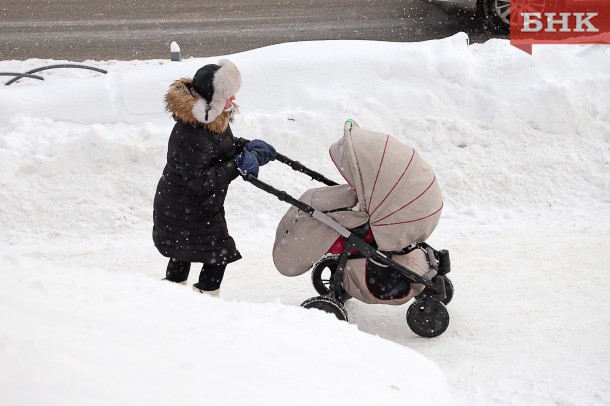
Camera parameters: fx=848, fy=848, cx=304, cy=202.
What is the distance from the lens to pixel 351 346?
4.23 meters

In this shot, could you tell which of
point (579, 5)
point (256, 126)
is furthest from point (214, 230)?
point (579, 5)

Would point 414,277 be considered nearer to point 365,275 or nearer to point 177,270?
point 365,275

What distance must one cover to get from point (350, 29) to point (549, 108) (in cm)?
422

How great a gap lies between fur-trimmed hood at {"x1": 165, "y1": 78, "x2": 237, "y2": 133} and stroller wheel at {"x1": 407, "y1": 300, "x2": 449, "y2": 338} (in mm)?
1657

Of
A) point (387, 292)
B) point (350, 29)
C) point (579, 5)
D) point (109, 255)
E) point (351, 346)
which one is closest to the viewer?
point (351, 346)

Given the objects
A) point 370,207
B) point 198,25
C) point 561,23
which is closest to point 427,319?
point 370,207

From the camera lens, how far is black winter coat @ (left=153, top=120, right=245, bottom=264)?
5086mm

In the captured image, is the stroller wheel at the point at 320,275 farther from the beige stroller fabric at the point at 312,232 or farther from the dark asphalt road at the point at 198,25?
the dark asphalt road at the point at 198,25

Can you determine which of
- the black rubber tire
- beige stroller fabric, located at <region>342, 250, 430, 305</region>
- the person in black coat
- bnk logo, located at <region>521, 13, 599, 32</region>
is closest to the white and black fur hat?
the person in black coat

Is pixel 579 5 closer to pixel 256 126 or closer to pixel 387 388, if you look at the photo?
pixel 256 126

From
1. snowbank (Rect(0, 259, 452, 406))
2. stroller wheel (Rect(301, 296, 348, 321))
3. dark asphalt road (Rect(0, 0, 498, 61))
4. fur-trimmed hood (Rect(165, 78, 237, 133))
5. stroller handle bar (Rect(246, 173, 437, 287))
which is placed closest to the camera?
snowbank (Rect(0, 259, 452, 406))

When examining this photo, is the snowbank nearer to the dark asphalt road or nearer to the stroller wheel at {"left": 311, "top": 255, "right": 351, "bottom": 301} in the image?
the stroller wheel at {"left": 311, "top": 255, "right": 351, "bottom": 301}

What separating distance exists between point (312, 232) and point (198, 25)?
7599mm

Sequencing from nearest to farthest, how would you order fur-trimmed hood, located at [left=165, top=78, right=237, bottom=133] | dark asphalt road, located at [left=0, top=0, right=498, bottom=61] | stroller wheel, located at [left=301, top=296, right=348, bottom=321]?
fur-trimmed hood, located at [left=165, top=78, right=237, bottom=133] → stroller wheel, located at [left=301, top=296, right=348, bottom=321] → dark asphalt road, located at [left=0, top=0, right=498, bottom=61]
